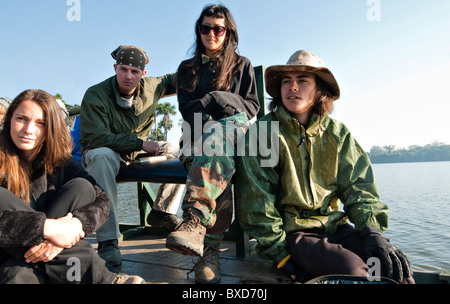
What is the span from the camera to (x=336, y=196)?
7.69 feet

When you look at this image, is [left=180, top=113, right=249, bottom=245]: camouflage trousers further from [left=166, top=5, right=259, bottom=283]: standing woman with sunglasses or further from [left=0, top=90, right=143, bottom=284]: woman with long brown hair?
[left=0, top=90, right=143, bottom=284]: woman with long brown hair

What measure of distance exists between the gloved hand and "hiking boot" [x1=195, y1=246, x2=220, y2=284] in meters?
0.43

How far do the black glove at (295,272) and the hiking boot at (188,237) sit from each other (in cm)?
57

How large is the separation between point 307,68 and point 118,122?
175 cm

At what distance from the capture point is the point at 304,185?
2221mm

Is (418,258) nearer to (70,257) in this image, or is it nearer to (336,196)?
(336,196)

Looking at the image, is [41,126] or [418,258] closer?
[41,126]

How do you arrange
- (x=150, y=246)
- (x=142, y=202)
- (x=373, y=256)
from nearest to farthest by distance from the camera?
(x=373, y=256), (x=150, y=246), (x=142, y=202)

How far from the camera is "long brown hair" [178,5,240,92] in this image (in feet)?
8.79

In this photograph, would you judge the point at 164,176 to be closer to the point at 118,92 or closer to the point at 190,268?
the point at 190,268

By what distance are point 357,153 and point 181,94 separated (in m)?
1.44

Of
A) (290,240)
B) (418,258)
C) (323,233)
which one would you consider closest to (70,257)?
(290,240)

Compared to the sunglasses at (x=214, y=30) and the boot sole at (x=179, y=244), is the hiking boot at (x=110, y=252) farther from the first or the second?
the sunglasses at (x=214, y=30)

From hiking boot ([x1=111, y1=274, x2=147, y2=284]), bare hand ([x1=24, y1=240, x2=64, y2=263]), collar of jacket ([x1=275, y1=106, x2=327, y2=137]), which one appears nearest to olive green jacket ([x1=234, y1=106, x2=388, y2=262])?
collar of jacket ([x1=275, y1=106, x2=327, y2=137])
